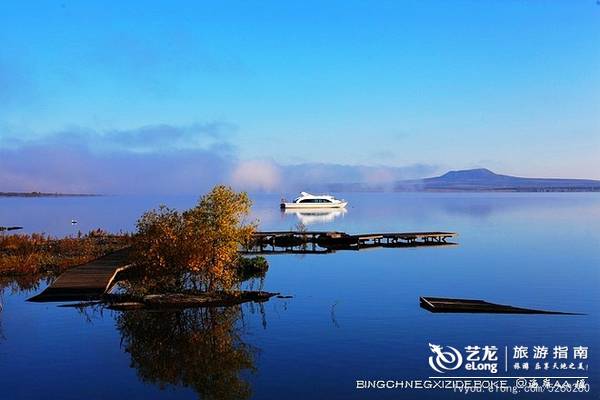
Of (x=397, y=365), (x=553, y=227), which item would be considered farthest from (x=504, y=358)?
(x=553, y=227)

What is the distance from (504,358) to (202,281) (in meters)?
15.8

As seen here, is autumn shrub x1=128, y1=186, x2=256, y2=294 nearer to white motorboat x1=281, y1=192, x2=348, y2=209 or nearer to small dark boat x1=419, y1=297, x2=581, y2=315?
small dark boat x1=419, y1=297, x2=581, y2=315

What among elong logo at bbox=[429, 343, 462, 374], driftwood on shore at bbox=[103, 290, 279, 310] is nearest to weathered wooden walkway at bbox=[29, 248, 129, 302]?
driftwood on shore at bbox=[103, 290, 279, 310]

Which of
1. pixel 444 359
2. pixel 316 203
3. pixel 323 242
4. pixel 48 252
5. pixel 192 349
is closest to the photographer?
pixel 444 359

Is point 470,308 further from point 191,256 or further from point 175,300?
point 175,300

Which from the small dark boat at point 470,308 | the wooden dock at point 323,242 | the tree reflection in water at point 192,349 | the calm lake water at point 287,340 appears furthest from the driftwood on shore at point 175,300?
the wooden dock at point 323,242

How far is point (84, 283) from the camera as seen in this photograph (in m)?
29.3

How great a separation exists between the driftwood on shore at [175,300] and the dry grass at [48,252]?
12286 millimetres

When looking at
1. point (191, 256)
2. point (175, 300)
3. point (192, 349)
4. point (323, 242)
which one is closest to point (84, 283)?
point (175, 300)

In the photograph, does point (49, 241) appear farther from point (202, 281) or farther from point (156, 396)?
point (156, 396)

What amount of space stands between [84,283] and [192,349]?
11.2 metres

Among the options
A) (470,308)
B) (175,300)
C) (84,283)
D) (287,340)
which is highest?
(84,283)

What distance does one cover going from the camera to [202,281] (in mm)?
29531

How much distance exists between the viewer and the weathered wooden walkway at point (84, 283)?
91.8ft
